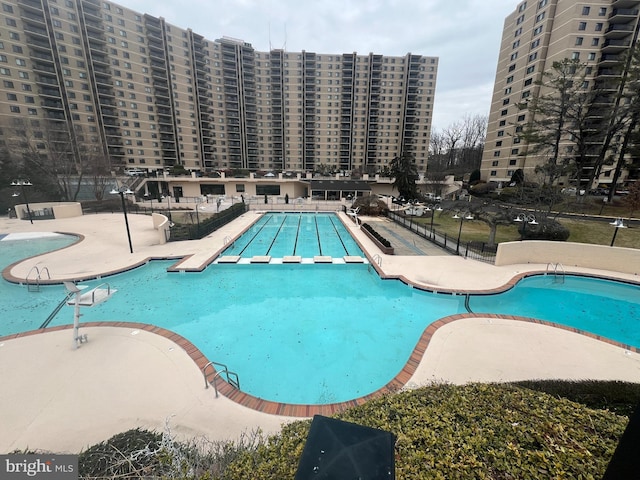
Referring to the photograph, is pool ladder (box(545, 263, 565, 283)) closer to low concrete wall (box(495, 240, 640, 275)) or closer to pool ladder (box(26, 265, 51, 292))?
low concrete wall (box(495, 240, 640, 275))

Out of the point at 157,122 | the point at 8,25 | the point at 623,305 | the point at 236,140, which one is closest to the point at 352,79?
the point at 236,140

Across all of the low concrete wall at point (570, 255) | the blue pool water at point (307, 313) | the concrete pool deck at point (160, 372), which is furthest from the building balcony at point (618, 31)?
the concrete pool deck at point (160, 372)

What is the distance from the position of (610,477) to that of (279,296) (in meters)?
10.8

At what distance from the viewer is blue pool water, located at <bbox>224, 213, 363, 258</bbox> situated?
17.6 m

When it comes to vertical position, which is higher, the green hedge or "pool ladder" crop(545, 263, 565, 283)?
the green hedge

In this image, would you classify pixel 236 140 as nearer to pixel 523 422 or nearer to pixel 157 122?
pixel 157 122

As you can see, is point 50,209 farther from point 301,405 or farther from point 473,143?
point 473,143

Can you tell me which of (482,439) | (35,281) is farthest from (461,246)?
(35,281)

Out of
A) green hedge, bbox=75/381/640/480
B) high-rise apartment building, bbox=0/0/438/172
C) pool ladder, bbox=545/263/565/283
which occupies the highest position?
high-rise apartment building, bbox=0/0/438/172

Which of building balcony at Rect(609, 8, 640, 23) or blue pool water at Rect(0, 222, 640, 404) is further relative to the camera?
building balcony at Rect(609, 8, 640, 23)

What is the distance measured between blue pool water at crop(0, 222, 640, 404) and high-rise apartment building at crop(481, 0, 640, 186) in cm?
3060

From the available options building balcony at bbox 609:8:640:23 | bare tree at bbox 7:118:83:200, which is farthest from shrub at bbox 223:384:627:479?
building balcony at bbox 609:8:640:23

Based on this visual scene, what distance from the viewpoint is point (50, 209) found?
1041 inches

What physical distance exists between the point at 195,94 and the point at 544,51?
221 feet
